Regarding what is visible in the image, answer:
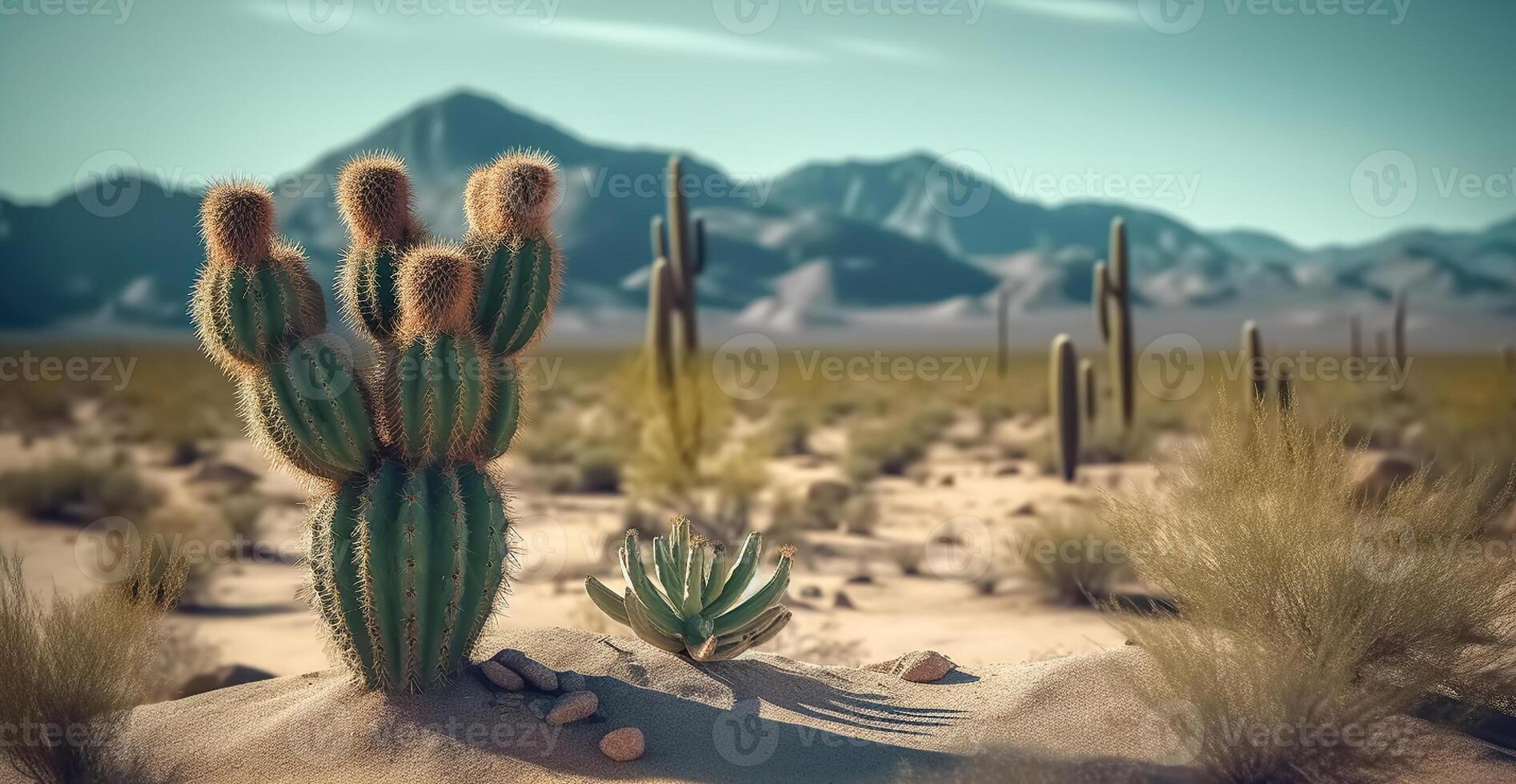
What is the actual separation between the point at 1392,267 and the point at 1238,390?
192m

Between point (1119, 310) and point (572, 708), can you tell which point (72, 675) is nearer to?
point (572, 708)

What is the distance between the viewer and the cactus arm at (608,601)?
6781 mm

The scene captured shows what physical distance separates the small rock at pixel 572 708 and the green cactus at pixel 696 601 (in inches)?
30.4

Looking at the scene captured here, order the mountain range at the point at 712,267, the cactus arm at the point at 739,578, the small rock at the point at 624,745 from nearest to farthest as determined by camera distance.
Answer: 1. the small rock at the point at 624,745
2. the cactus arm at the point at 739,578
3. the mountain range at the point at 712,267

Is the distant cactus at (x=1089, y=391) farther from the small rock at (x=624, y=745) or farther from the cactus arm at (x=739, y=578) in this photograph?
the small rock at (x=624, y=745)

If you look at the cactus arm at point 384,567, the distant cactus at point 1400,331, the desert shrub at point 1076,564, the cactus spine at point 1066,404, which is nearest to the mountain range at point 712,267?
the distant cactus at point 1400,331

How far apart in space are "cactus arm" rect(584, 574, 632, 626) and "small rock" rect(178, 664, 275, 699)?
239 cm

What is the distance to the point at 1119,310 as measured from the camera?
19609 millimetres

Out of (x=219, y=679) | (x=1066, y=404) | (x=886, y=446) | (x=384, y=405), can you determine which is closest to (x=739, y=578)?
(x=384, y=405)

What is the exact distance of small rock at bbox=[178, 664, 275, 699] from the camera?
7562mm

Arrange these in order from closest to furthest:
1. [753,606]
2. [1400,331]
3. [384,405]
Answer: [384,405] → [753,606] → [1400,331]

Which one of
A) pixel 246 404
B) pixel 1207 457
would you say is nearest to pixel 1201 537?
pixel 1207 457

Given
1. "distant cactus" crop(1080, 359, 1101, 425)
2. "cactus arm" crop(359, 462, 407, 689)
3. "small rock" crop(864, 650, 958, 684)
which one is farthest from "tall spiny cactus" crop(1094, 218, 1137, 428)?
"cactus arm" crop(359, 462, 407, 689)

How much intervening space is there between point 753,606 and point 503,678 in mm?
1412
